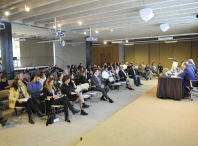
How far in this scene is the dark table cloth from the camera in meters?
5.43


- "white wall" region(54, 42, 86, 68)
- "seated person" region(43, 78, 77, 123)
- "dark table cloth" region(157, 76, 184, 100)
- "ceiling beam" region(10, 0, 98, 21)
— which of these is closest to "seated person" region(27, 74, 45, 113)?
"seated person" region(43, 78, 77, 123)

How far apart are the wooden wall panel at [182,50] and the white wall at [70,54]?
1039 cm

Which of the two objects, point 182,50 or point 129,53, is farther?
point 129,53

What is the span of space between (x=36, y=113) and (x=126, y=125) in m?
2.66

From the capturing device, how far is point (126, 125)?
3539 millimetres

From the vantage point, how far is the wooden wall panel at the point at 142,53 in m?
16.4

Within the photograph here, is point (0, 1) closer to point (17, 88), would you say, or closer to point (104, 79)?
point (17, 88)

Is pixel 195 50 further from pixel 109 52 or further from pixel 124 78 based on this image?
pixel 124 78

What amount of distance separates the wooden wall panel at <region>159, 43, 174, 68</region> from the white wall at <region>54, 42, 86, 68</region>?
9161mm

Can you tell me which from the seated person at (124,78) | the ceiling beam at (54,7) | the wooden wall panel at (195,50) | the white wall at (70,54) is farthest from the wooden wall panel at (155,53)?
the ceiling beam at (54,7)

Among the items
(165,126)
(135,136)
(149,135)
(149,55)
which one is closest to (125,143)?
(135,136)

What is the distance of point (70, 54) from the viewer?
1827 cm

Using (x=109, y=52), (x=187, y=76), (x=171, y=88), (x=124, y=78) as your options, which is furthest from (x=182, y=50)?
(x=171, y=88)

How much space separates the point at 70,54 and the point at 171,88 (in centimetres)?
1421
